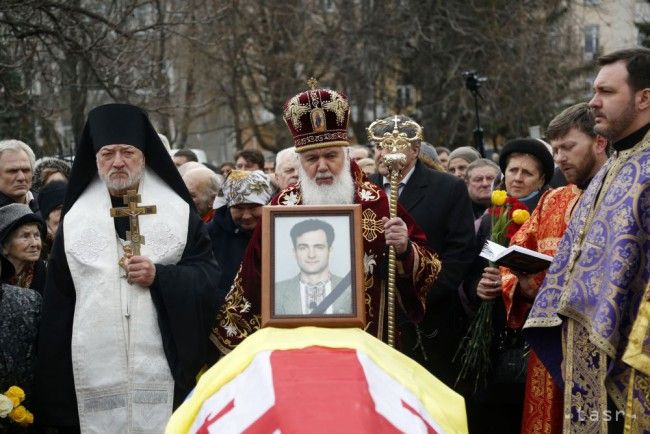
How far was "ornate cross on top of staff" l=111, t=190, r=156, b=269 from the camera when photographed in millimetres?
5555

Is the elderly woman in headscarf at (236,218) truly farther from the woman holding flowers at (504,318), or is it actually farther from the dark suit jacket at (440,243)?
the woman holding flowers at (504,318)

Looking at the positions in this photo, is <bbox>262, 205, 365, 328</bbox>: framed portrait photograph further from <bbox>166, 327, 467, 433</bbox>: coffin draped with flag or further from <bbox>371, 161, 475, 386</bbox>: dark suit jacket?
<bbox>371, 161, 475, 386</bbox>: dark suit jacket

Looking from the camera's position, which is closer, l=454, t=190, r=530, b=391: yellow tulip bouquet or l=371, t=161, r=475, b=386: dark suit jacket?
l=454, t=190, r=530, b=391: yellow tulip bouquet

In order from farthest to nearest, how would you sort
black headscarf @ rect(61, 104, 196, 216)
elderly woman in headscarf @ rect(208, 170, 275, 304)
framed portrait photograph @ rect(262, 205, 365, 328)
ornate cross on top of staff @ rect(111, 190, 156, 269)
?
elderly woman in headscarf @ rect(208, 170, 275, 304), black headscarf @ rect(61, 104, 196, 216), ornate cross on top of staff @ rect(111, 190, 156, 269), framed portrait photograph @ rect(262, 205, 365, 328)

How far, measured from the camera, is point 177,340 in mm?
5570

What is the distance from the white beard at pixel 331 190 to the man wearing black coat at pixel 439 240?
39.3 inches

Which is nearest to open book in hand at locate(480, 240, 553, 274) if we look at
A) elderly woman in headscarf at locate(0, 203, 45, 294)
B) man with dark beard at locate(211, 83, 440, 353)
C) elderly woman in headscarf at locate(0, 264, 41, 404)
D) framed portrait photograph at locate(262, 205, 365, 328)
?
man with dark beard at locate(211, 83, 440, 353)

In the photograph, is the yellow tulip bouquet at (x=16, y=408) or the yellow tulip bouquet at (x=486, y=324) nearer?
the yellow tulip bouquet at (x=16, y=408)

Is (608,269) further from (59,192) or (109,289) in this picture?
(59,192)

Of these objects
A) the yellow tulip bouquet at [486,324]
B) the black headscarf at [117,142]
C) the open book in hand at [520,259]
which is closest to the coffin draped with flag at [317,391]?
the open book in hand at [520,259]

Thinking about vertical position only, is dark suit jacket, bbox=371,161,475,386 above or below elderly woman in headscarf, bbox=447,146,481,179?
below

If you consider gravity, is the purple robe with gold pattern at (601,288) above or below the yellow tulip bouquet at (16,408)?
above

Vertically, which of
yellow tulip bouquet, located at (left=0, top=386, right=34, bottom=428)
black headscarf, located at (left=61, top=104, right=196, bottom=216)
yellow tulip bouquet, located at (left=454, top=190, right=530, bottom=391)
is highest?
black headscarf, located at (left=61, top=104, right=196, bottom=216)

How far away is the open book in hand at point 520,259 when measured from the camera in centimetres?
526
